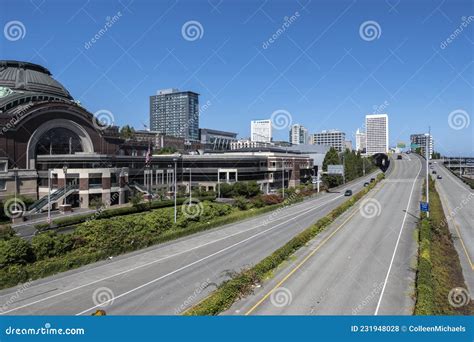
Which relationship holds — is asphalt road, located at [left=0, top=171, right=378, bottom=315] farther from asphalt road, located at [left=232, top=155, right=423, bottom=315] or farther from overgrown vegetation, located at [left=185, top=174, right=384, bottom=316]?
asphalt road, located at [left=232, top=155, right=423, bottom=315]

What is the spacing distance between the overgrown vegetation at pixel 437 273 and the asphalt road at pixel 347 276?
113 centimetres

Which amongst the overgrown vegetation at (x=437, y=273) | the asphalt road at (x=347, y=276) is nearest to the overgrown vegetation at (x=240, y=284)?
the asphalt road at (x=347, y=276)

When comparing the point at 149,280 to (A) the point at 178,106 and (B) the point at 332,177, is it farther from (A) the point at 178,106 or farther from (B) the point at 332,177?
(A) the point at 178,106

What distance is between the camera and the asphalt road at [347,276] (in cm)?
1895

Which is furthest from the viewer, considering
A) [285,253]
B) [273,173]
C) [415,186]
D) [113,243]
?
[273,173]

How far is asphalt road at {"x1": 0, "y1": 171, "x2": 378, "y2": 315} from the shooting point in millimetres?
19734

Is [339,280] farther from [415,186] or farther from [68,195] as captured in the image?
[415,186]

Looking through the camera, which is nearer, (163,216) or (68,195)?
(163,216)

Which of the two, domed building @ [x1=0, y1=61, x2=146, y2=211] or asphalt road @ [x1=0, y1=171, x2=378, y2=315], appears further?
domed building @ [x1=0, y1=61, x2=146, y2=211]

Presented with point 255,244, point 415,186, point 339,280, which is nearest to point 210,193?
point 255,244

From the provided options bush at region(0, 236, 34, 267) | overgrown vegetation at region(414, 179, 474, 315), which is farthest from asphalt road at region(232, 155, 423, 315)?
bush at region(0, 236, 34, 267)

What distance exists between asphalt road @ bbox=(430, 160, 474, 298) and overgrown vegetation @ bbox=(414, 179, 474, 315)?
602 mm

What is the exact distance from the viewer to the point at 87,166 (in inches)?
2381

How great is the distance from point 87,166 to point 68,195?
529 centimetres
